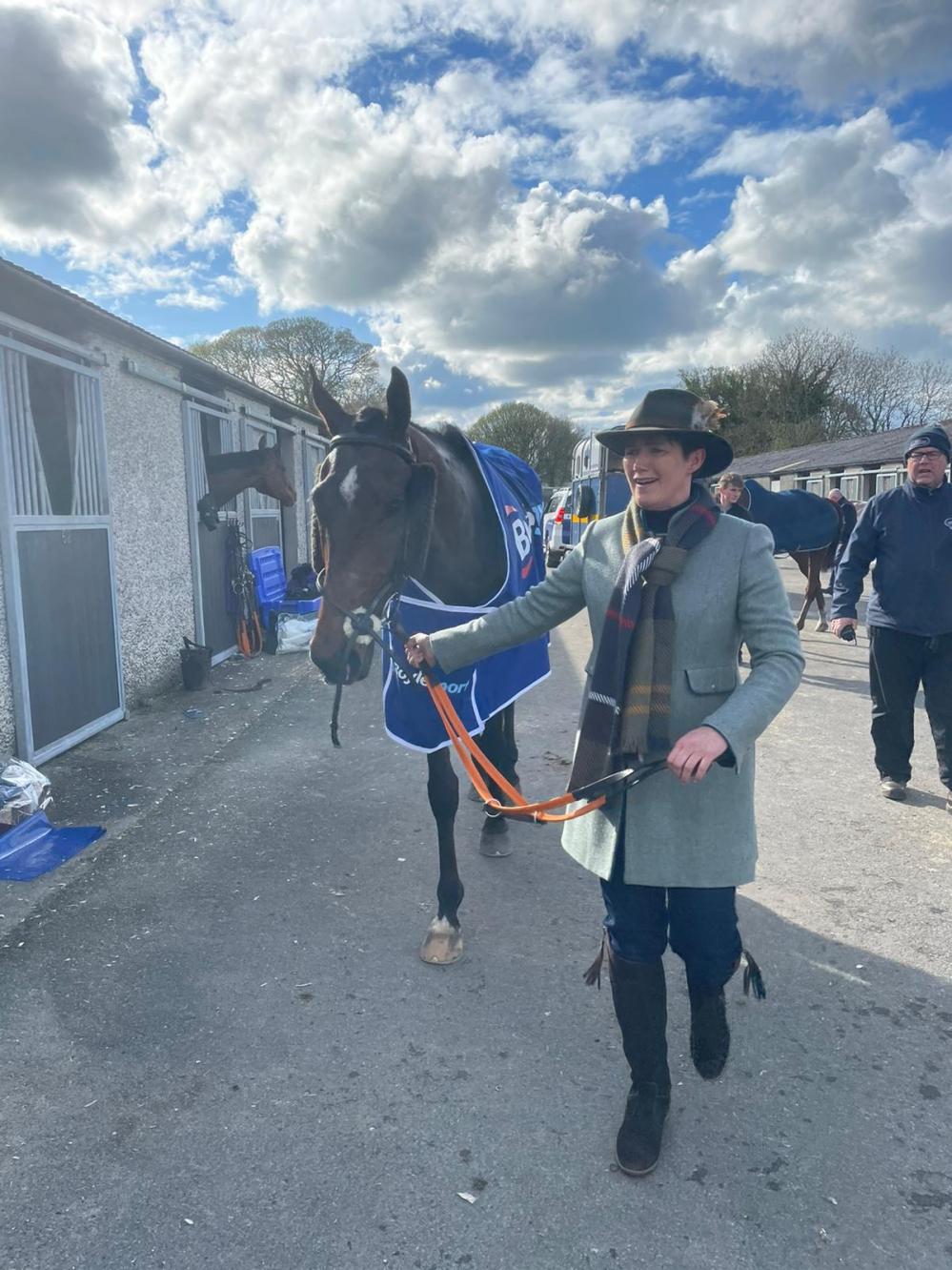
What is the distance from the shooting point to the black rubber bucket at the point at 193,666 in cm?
766

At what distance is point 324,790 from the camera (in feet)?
16.5

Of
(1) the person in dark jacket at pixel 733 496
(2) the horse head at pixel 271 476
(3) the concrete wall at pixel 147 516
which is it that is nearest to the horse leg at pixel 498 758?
(3) the concrete wall at pixel 147 516

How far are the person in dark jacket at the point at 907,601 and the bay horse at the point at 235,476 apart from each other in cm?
610

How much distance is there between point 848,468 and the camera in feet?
81.6

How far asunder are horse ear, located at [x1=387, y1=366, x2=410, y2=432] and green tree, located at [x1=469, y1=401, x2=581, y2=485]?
5494 cm

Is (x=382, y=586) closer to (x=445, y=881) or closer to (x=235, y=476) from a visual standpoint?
(x=445, y=881)

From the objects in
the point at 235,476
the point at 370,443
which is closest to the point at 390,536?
the point at 370,443

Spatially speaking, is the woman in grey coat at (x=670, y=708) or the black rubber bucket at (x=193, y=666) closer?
the woman in grey coat at (x=670, y=708)

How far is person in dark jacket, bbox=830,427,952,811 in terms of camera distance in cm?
448

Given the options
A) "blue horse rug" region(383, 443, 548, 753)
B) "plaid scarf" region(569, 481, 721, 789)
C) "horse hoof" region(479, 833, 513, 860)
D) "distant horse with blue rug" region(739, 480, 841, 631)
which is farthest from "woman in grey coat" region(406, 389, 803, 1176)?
"distant horse with blue rug" region(739, 480, 841, 631)

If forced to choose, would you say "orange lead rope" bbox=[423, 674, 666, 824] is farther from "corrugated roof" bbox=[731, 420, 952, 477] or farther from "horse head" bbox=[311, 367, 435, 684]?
"corrugated roof" bbox=[731, 420, 952, 477]

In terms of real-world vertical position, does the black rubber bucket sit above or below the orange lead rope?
below

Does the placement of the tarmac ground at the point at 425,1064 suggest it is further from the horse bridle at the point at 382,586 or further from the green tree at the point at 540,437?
the green tree at the point at 540,437

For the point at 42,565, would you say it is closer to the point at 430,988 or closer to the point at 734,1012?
the point at 430,988
